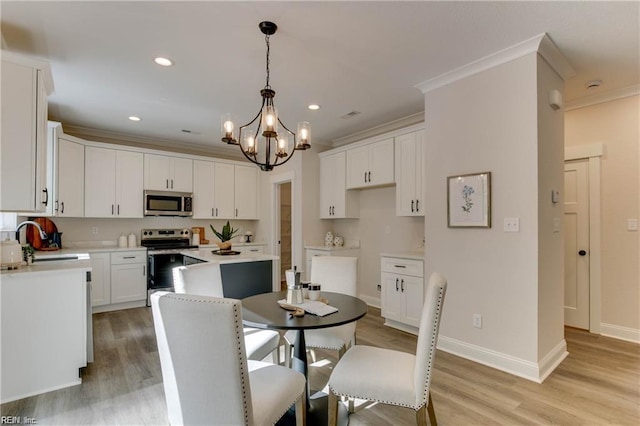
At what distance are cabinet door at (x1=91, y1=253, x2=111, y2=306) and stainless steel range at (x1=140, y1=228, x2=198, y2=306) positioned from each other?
0.51 m

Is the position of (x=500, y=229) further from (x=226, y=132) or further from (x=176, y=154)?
(x=176, y=154)

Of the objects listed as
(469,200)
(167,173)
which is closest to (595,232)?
(469,200)

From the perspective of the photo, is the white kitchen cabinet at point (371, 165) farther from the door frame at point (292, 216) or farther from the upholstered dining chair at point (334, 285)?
the upholstered dining chair at point (334, 285)

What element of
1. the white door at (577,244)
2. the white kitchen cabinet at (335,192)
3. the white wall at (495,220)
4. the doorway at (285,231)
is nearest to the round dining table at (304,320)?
the white wall at (495,220)

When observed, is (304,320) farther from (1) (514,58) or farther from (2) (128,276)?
(2) (128,276)

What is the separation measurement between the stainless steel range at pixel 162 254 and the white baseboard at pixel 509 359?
3910mm

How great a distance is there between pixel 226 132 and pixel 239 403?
1.82 metres

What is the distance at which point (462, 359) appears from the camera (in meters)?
2.96

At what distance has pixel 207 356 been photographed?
4.13 ft

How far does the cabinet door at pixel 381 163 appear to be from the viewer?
4297 millimetres

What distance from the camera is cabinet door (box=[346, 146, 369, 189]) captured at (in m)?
4.66

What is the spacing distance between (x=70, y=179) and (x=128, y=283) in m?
1.64

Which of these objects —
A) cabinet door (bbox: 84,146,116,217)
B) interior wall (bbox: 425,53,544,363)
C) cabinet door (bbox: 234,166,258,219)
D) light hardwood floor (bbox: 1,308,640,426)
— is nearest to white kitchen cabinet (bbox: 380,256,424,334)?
interior wall (bbox: 425,53,544,363)

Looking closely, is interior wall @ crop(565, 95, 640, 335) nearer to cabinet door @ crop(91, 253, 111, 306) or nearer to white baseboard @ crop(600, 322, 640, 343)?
white baseboard @ crop(600, 322, 640, 343)
